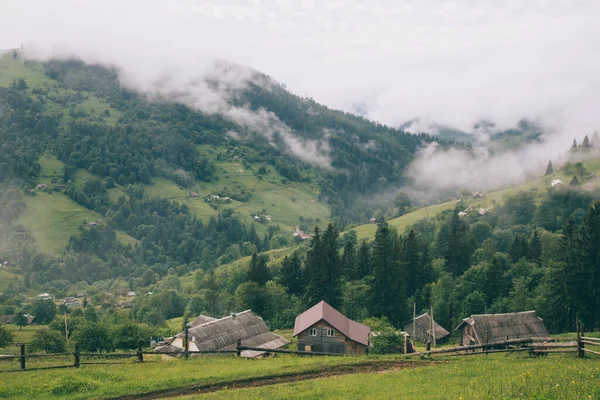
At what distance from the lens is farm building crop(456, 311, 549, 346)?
7079 cm

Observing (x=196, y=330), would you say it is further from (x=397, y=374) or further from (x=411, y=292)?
(x=411, y=292)

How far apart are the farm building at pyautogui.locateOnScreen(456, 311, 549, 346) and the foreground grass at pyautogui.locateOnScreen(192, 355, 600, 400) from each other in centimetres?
4228

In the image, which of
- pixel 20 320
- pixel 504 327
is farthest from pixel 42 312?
pixel 504 327

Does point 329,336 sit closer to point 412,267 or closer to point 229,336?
point 229,336

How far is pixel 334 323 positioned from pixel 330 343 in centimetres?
280

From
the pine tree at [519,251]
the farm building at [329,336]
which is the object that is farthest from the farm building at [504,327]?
the pine tree at [519,251]

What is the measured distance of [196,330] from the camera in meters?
63.4

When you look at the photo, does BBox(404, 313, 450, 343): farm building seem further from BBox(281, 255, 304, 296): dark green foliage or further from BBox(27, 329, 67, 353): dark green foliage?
BBox(27, 329, 67, 353): dark green foliage

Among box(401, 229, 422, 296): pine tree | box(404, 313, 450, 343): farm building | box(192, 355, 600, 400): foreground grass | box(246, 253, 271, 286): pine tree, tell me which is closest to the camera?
box(192, 355, 600, 400): foreground grass

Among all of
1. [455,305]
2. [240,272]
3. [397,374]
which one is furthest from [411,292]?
[397,374]

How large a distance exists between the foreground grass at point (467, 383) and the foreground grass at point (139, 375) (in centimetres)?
358

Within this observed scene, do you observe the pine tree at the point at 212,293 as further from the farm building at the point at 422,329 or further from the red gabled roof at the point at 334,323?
the farm building at the point at 422,329

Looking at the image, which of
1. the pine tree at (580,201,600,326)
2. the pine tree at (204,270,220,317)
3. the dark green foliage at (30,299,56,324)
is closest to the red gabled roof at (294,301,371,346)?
the pine tree at (580,201,600,326)

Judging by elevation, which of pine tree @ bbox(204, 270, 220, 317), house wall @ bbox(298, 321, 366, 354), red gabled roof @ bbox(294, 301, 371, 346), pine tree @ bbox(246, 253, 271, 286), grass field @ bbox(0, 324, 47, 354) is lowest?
grass field @ bbox(0, 324, 47, 354)
